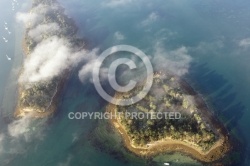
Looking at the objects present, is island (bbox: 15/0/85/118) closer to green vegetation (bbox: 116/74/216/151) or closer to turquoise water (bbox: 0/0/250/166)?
turquoise water (bbox: 0/0/250/166)

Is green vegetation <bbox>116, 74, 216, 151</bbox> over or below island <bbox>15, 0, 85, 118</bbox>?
below

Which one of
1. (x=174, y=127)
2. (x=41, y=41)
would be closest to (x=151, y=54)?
(x=174, y=127)

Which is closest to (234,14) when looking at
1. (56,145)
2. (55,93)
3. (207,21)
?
(207,21)

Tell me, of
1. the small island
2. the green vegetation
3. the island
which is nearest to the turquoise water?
the small island

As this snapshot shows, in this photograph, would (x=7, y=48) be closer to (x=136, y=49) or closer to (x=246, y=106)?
(x=136, y=49)

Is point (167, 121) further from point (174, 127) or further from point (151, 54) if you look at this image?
point (151, 54)
